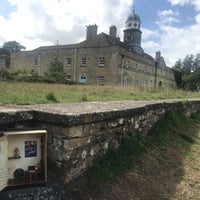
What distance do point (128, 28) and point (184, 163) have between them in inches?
1842

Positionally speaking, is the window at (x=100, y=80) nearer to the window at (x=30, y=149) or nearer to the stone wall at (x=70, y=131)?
the stone wall at (x=70, y=131)

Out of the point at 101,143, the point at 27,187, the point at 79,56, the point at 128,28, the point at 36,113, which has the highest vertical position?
the point at 128,28

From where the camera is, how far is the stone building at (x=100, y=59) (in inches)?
1446

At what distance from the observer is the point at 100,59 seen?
1489 inches

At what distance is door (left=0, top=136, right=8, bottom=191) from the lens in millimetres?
2609

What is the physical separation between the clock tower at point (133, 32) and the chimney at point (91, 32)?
28.4 feet

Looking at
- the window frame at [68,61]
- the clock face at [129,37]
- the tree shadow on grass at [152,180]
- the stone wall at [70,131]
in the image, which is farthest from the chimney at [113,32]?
the stone wall at [70,131]

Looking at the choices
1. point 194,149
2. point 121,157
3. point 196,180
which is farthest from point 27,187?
point 194,149

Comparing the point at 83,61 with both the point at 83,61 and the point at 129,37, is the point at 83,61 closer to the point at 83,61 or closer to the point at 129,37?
the point at 83,61

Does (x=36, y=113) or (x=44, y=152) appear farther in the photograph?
(x=36, y=113)

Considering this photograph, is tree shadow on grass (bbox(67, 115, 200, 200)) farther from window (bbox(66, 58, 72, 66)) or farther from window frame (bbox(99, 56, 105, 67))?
window (bbox(66, 58, 72, 66))

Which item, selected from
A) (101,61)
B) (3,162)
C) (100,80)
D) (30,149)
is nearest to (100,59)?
(101,61)

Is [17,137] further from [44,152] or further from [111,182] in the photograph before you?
[111,182]

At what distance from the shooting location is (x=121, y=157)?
4.07 meters
